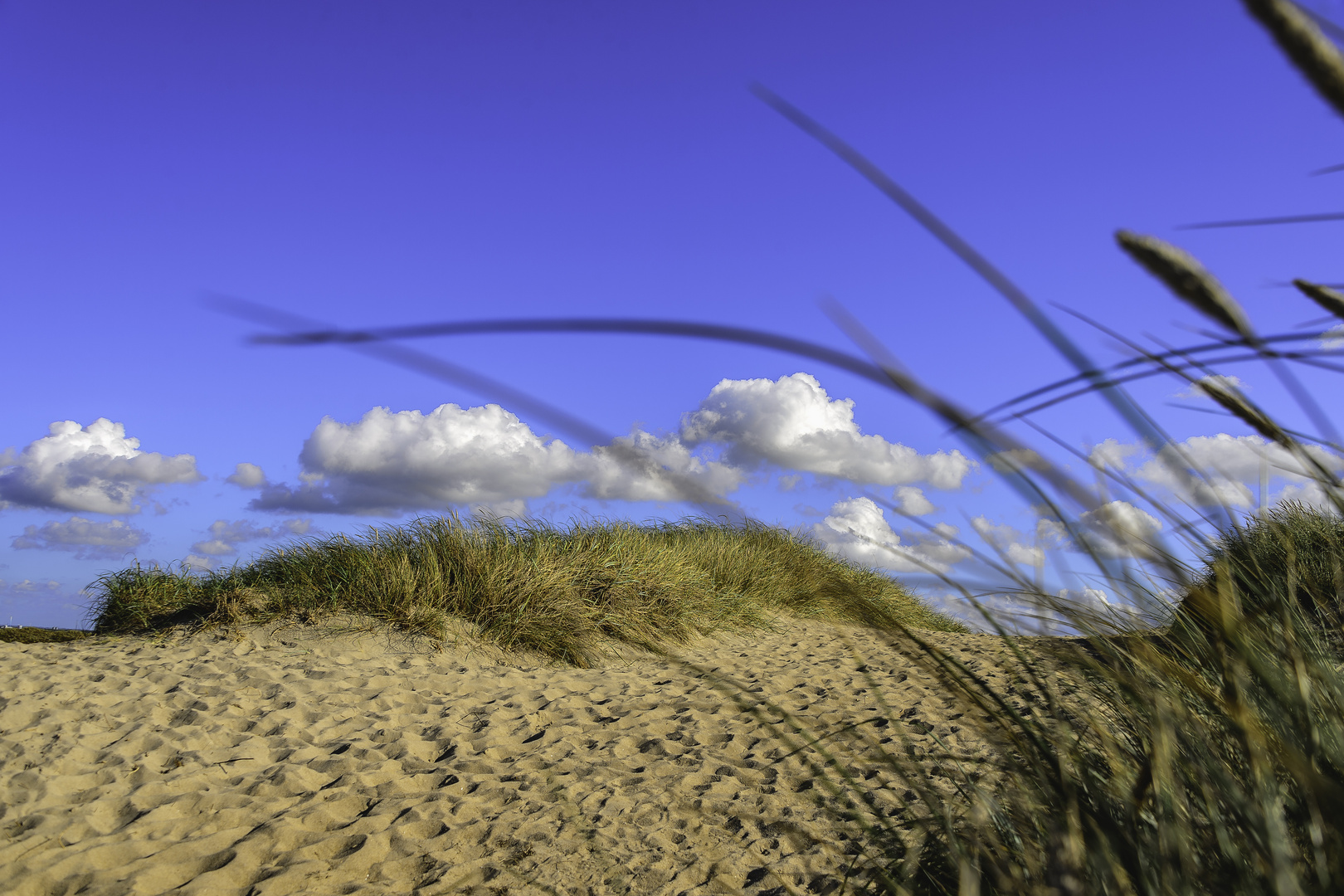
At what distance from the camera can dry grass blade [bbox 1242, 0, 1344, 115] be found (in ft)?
2.36

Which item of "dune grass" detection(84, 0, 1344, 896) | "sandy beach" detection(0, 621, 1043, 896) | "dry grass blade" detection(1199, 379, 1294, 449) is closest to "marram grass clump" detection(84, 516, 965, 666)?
"sandy beach" detection(0, 621, 1043, 896)

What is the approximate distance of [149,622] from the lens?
627 centimetres

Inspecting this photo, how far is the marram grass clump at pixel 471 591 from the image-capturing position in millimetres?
6074

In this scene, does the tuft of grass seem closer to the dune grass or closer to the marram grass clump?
the marram grass clump

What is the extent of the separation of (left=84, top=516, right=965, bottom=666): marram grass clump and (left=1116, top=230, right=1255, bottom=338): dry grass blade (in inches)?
179

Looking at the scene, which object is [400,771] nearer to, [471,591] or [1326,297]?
[471,591]

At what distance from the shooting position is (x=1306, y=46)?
723 millimetres

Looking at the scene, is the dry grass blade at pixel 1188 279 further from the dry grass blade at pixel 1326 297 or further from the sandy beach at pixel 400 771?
the sandy beach at pixel 400 771

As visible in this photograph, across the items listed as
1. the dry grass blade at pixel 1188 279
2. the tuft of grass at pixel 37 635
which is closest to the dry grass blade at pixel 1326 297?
the dry grass blade at pixel 1188 279

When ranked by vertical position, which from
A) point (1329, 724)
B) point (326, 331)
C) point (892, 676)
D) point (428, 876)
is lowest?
point (428, 876)

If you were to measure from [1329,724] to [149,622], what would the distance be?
764 centimetres

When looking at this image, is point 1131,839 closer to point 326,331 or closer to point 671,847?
point 326,331

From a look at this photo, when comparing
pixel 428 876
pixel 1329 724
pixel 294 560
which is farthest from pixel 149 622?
pixel 1329 724

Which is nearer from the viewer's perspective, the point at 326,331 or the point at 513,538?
the point at 326,331
